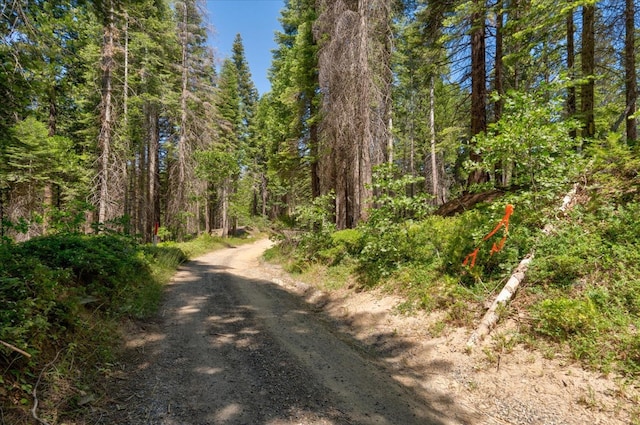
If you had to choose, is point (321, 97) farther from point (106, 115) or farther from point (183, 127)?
point (183, 127)

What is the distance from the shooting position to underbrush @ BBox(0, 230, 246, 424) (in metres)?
2.96

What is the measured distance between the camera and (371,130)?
12.1 m

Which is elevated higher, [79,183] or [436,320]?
[79,183]

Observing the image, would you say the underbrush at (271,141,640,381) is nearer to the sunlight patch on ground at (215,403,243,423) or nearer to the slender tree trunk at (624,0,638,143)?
the slender tree trunk at (624,0,638,143)

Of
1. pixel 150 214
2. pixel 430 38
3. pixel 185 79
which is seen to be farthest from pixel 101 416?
pixel 185 79

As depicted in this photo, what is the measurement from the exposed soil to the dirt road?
0.06ft

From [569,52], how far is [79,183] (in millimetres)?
25012

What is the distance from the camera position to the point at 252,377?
163 inches

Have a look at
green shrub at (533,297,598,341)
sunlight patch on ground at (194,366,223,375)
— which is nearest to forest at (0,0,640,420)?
green shrub at (533,297,598,341)

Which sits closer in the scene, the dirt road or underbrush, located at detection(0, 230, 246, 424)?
underbrush, located at detection(0, 230, 246, 424)

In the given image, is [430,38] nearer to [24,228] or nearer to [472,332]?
[472,332]

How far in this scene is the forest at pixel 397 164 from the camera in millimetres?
5039

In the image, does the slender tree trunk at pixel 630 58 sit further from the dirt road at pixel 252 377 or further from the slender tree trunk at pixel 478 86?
the dirt road at pixel 252 377

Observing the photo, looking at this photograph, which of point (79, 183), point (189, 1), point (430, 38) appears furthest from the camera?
point (189, 1)
